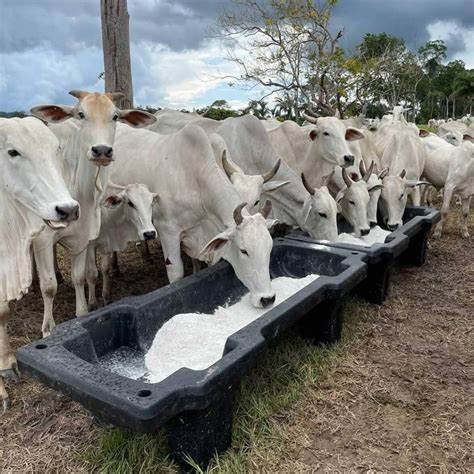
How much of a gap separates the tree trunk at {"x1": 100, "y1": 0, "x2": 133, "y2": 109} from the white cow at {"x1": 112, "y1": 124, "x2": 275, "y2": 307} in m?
1.98

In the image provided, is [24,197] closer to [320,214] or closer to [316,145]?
[320,214]

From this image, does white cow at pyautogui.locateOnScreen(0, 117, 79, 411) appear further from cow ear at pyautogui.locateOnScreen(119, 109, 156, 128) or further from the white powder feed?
the white powder feed

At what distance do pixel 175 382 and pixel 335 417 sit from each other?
1.09 meters

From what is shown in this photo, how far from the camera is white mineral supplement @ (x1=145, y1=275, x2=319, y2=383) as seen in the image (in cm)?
262

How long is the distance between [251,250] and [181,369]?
122cm

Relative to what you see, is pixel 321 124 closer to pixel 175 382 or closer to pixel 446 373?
pixel 446 373

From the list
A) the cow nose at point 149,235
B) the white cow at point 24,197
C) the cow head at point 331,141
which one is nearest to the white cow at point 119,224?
the cow nose at point 149,235

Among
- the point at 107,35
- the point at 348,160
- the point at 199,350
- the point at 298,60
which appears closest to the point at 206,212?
the point at 199,350

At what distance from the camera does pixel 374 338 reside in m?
3.50

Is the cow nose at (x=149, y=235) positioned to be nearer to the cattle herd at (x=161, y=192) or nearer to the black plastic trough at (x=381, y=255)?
the cattle herd at (x=161, y=192)

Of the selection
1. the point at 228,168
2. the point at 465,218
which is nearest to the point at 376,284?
the point at 228,168

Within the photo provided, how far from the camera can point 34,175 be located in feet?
8.02

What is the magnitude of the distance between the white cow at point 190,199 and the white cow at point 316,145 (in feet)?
5.25

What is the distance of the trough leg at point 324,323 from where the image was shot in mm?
3158
